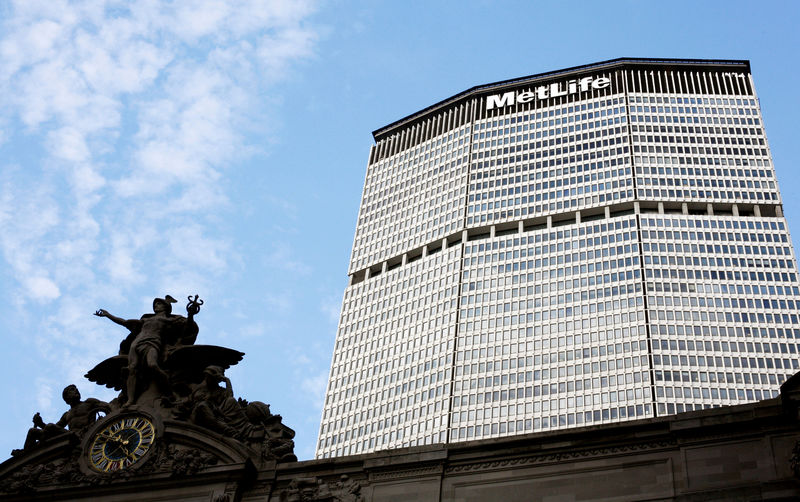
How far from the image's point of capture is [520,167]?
16675cm

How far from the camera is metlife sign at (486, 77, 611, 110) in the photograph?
17600 centimetres

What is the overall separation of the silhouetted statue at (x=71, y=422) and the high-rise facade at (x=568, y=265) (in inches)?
4052

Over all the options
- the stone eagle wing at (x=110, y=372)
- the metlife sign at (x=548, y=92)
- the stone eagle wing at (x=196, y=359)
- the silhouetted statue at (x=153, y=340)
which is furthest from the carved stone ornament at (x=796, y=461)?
the metlife sign at (x=548, y=92)

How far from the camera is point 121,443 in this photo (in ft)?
105

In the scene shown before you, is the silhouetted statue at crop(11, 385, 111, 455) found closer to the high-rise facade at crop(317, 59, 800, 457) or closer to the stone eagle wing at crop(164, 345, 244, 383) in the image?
the stone eagle wing at crop(164, 345, 244, 383)

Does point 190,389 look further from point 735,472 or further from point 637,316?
point 637,316

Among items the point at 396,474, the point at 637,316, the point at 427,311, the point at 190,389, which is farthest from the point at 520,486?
the point at 427,311

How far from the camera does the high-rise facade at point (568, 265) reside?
443ft

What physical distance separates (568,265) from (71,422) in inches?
4768

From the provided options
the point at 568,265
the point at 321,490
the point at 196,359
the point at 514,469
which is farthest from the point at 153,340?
A: the point at 568,265

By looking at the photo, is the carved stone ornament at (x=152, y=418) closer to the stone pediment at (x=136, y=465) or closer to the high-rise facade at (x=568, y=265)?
the stone pediment at (x=136, y=465)

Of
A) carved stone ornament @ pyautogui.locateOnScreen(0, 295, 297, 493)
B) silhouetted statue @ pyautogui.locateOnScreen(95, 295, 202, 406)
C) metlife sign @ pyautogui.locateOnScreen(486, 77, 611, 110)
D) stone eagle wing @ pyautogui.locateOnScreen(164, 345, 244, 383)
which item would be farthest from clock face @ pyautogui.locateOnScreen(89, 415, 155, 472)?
metlife sign @ pyautogui.locateOnScreen(486, 77, 611, 110)

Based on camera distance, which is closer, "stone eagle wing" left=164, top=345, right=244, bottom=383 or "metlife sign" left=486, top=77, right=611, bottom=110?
"stone eagle wing" left=164, top=345, right=244, bottom=383

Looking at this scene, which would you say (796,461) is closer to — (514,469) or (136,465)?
(514,469)
